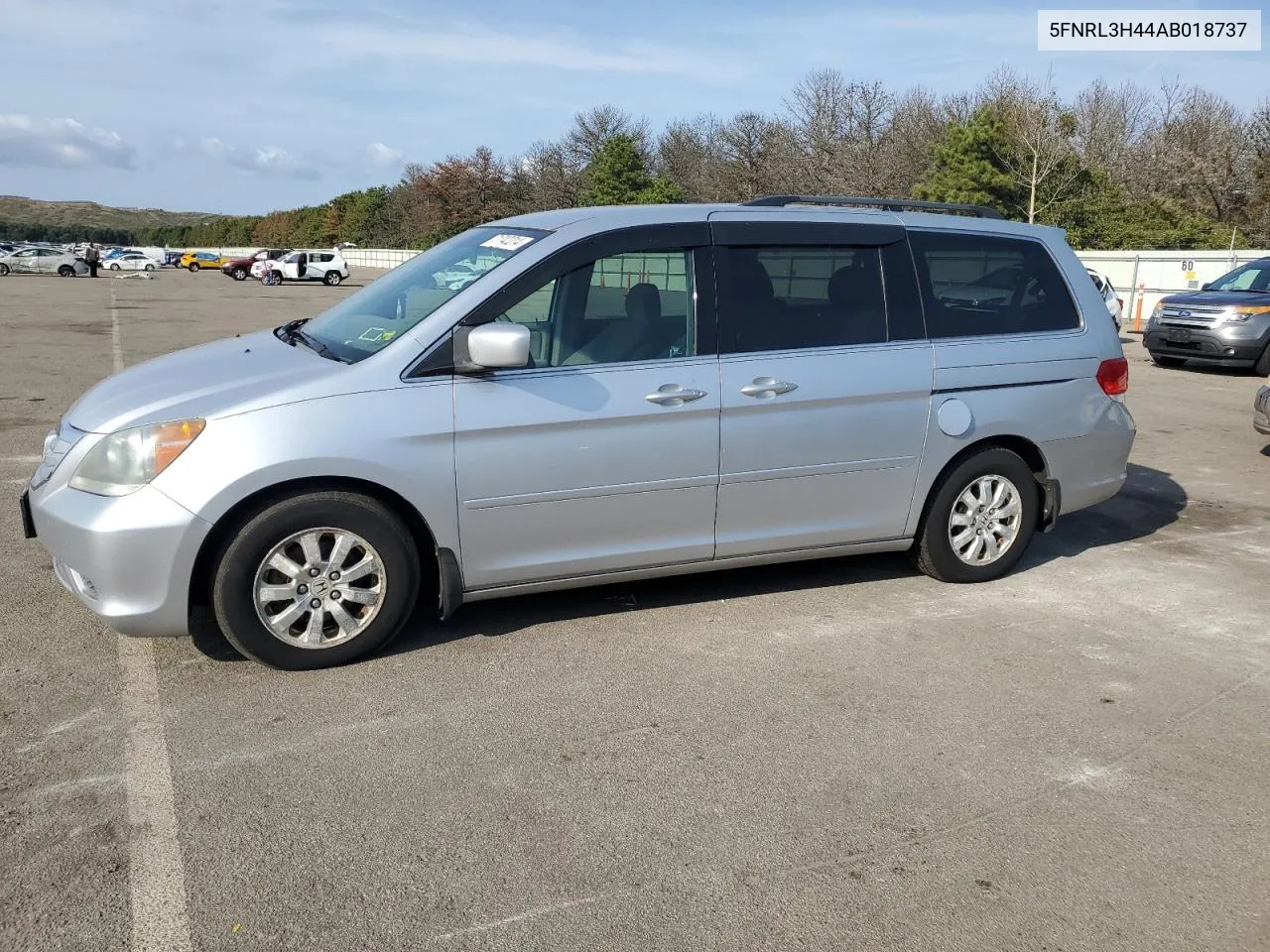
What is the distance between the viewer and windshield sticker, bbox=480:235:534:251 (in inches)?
187

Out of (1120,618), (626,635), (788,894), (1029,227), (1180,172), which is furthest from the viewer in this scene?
(1180,172)

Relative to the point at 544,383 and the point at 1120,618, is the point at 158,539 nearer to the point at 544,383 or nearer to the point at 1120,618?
the point at 544,383

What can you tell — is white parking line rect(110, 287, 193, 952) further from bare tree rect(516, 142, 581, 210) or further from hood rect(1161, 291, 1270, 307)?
bare tree rect(516, 142, 581, 210)

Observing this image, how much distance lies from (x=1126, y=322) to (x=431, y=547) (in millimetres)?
27461

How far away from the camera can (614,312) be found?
4707 mm

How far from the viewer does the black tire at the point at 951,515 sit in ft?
18.0

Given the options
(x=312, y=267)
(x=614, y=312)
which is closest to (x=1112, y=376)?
(x=614, y=312)

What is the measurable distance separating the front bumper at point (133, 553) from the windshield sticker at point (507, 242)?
1723 mm

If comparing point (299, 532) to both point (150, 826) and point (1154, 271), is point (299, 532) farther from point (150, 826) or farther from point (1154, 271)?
point (1154, 271)

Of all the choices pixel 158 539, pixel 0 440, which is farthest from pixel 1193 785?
pixel 0 440

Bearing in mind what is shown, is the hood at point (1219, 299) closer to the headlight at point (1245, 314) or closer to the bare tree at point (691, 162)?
the headlight at point (1245, 314)

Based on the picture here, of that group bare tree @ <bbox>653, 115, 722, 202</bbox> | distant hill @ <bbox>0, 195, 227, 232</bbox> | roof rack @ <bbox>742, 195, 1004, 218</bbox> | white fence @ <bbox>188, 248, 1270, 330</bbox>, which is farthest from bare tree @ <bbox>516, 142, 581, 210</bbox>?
distant hill @ <bbox>0, 195, 227, 232</bbox>

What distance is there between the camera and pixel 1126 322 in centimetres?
2811

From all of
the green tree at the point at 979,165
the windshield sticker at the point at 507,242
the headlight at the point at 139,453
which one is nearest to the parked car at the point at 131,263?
the green tree at the point at 979,165
